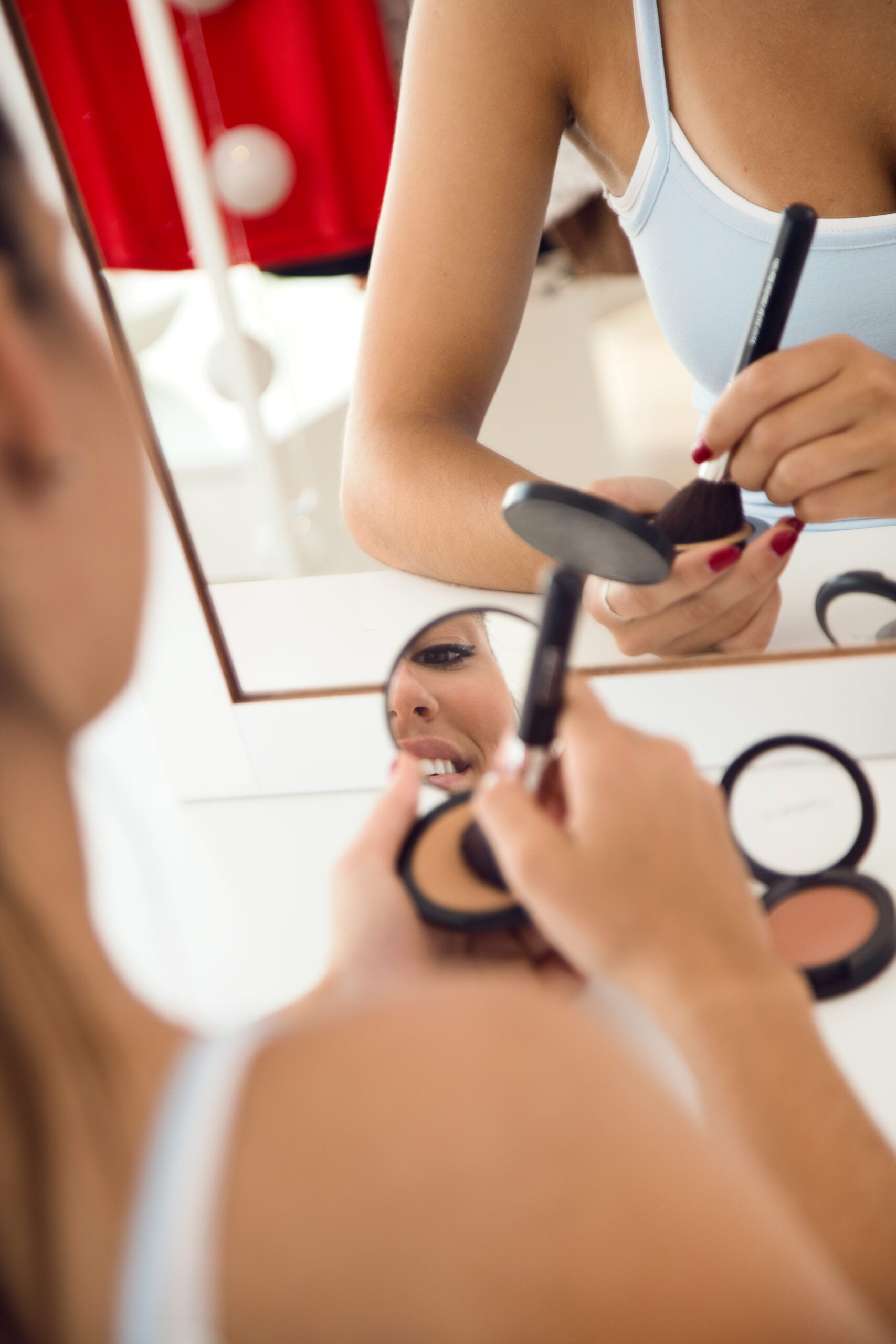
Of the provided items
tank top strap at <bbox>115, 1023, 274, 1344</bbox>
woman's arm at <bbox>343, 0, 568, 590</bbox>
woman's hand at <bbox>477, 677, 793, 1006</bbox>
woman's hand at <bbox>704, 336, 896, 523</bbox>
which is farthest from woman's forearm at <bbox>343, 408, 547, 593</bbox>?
tank top strap at <bbox>115, 1023, 274, 1344</bbox>

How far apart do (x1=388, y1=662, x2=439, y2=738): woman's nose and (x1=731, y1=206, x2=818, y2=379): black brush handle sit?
0.18m

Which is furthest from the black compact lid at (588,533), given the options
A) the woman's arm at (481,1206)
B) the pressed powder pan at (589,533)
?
the woman's arm at (481,1206)

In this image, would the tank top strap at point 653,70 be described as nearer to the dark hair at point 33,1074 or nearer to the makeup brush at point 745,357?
the makeup brush at point 745,357

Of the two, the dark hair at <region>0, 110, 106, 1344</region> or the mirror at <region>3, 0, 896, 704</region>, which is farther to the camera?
the mirror at <region>3, 0, 896, 704</region>

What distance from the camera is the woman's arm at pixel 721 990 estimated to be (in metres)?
0.23

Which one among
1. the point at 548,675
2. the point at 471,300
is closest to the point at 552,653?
the point at 548,675

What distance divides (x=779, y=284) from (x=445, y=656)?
7.7 inches

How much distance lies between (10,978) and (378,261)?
36 cm

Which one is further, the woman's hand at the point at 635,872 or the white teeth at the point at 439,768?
the white teeth at the point at 439,768

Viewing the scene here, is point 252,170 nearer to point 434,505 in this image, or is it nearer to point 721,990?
point 434,505

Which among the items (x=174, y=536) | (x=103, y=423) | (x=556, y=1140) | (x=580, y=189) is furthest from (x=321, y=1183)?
(x=580, y=189)

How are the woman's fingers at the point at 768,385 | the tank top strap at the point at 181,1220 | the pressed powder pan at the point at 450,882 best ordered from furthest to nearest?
the woman's fingers at the point at 768,385
the pressed powder pan at the point at 450,882
the tank top strap at the point at 181,1220

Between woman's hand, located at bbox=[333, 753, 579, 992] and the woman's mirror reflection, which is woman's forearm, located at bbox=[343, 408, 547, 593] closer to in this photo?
the woman's mirror reflection

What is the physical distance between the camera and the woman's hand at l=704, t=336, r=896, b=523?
392mm
